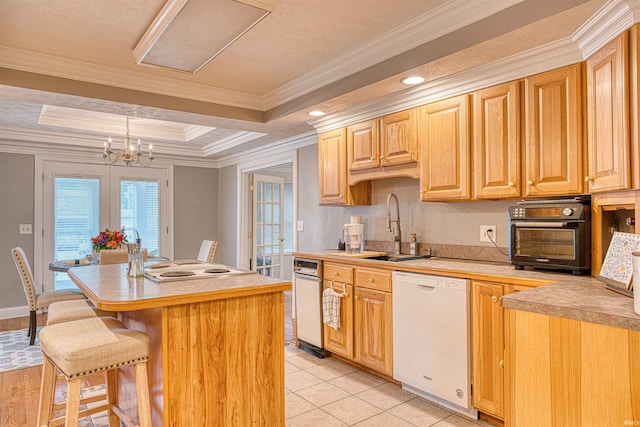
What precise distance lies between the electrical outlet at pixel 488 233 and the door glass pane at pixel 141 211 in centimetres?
506

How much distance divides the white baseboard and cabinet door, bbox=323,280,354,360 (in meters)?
4.30

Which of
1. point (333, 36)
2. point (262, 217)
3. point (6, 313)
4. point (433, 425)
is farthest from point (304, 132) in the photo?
point (6, 313)

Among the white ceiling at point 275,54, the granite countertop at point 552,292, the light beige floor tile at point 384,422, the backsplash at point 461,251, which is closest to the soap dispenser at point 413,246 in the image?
the backsplash at point 461,251

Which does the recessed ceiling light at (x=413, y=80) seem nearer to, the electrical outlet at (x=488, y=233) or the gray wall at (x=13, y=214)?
the electrical outlet at (x=488, y=233)

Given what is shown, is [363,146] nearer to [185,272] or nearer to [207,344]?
[185,272]

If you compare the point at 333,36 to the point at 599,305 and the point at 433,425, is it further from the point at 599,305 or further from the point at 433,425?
the point at 433,425

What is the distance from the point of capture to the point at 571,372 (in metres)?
1.35

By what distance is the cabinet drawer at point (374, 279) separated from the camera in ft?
9.62

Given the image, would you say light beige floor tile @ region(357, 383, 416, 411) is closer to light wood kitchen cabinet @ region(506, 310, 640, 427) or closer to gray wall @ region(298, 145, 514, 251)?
gray wall @ region(298, 145, 514, 251)

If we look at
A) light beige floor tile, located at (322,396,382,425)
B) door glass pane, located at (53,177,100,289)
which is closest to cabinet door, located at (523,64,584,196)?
light beige floor tile, located at (322,396,382,425)

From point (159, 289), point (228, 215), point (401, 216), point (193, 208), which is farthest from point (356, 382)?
point (193, 208)

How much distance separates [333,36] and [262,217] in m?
4.05

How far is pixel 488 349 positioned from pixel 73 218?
5.55 metres

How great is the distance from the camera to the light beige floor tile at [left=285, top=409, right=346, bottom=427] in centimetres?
243
